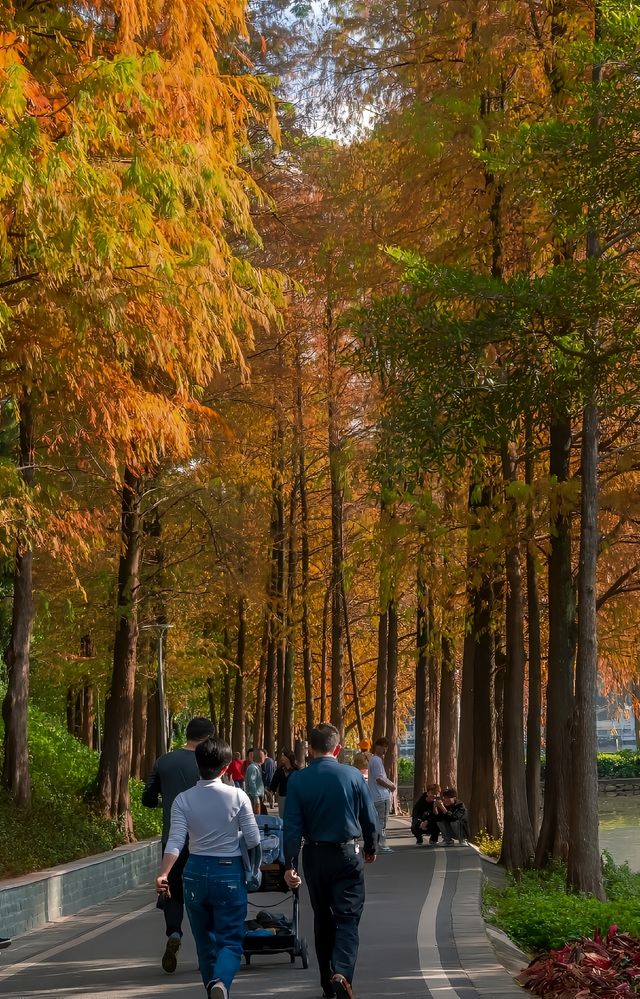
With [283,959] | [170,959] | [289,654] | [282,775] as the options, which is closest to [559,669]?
[283,959]

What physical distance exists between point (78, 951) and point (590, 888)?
6.83 meters

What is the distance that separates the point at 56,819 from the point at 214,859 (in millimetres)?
13071

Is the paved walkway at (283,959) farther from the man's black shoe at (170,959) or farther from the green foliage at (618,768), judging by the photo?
the green foliage at (618,768)

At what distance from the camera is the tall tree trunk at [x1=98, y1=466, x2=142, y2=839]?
2327 cm

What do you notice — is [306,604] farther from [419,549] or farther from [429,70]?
[429,70]

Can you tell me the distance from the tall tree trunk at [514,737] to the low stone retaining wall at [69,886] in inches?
220

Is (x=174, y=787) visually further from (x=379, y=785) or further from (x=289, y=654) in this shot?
(x=289, y=654)

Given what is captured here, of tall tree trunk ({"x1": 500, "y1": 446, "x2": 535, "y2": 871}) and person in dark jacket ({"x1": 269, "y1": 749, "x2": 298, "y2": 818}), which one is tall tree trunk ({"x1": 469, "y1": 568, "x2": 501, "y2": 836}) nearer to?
tall tree trunk ({"x1": 500, "y1": 446, "x2": 535, "y2": 871})

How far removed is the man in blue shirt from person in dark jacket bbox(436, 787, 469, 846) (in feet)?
54.0

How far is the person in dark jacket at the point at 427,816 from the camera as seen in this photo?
81.8ft

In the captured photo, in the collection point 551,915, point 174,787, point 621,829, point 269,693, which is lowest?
point 621,829

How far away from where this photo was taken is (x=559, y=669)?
18.6 meters

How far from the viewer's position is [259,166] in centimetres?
2389

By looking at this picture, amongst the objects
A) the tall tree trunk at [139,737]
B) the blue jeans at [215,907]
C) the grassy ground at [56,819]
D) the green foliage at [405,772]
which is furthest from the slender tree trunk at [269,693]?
the blue jeans at [215,907]
